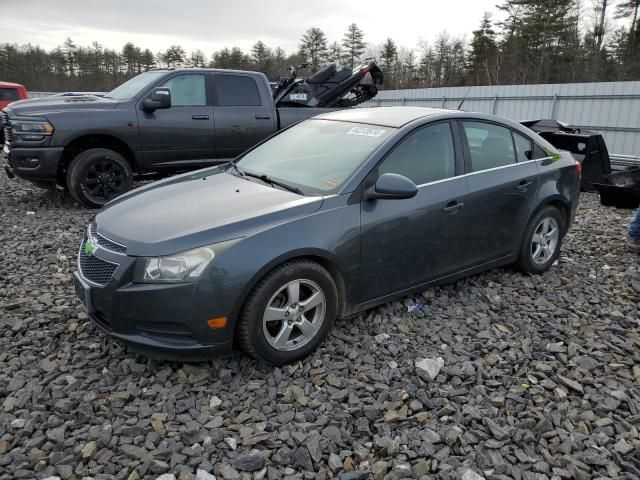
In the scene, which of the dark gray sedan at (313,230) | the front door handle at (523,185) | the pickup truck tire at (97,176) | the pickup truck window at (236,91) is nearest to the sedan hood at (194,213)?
the dark gray sedan at (313,230)

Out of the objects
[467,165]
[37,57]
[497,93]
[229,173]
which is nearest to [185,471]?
[229,173]

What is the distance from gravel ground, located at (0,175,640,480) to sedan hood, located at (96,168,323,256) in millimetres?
815

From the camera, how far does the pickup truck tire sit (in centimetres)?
657

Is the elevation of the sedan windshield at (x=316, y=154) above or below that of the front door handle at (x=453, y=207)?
above

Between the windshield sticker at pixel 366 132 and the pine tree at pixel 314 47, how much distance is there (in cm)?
4999

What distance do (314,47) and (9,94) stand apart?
134ft

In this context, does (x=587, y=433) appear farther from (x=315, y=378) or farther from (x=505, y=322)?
(x=315, y=378)

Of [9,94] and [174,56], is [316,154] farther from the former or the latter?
[174,56]

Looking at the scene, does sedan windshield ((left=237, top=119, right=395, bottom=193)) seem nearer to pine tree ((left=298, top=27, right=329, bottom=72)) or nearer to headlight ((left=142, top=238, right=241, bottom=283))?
headlight ((left=142, top=238, right=241, bottom=283))

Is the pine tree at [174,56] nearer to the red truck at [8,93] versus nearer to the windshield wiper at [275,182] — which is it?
the red truck at [8,93]

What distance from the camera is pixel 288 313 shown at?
2998 mm

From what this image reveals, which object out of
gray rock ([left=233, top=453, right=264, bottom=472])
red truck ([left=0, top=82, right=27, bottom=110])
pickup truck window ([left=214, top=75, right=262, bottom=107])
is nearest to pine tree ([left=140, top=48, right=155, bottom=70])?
red truck ([left=0, top=82, right=27, bottom=110])

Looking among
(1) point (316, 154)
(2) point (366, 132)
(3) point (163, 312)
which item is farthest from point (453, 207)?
(3) point (163, 312)

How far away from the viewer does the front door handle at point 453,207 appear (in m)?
3.68
